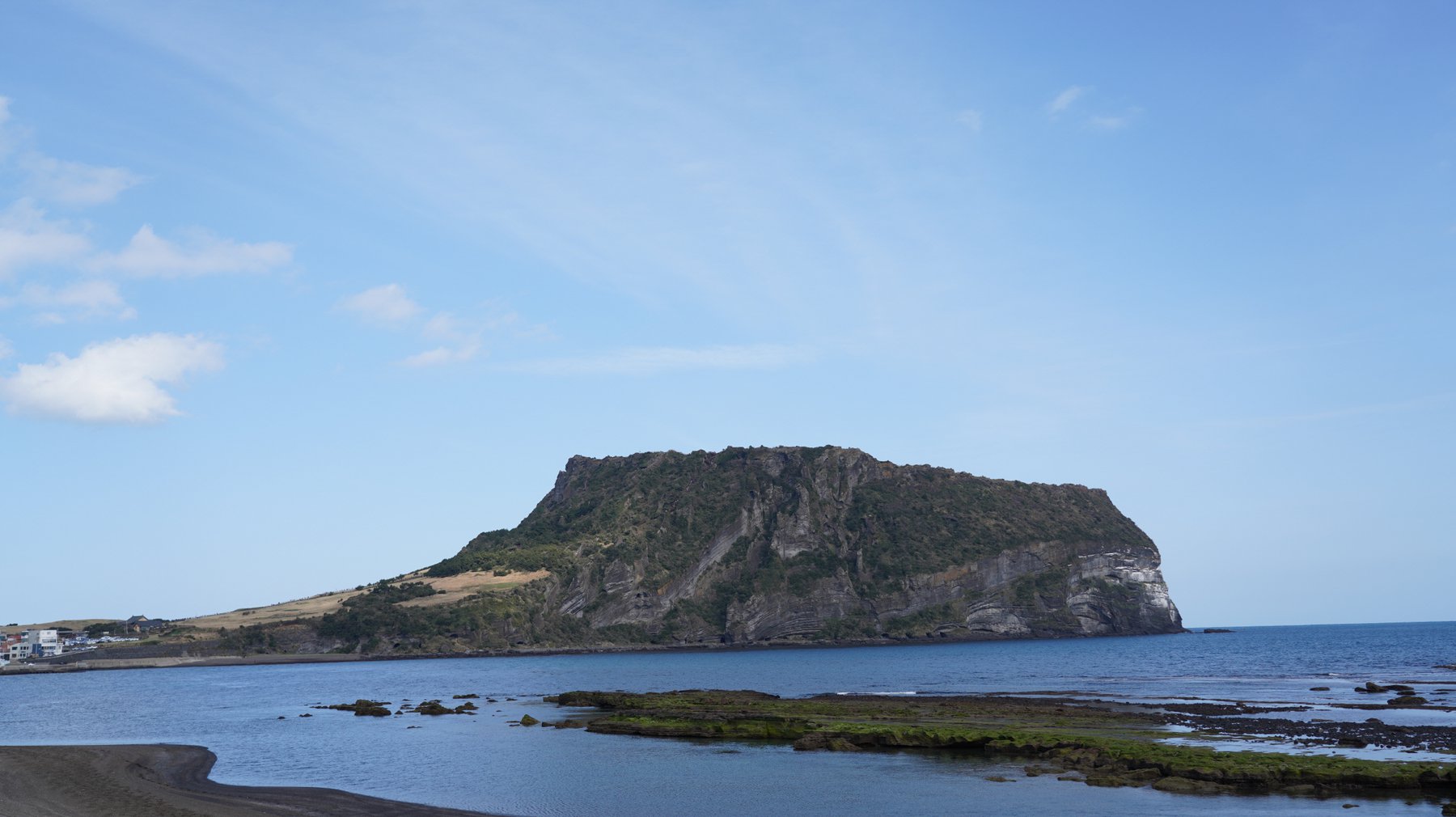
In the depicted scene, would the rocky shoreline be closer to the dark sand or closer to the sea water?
the sea water

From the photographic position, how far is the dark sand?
128ft

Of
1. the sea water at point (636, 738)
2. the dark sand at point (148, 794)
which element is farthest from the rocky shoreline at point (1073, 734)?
the dark sand at point (148, 794)

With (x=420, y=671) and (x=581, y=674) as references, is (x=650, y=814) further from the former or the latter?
(x=420, y=671)

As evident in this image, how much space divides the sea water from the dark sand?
187 cm

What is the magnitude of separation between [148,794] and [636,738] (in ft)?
84.9

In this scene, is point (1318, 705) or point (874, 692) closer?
point (1318, 705)

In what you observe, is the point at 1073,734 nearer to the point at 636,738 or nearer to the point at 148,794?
the point at 636,738

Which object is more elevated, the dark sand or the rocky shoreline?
the rocky shoreline

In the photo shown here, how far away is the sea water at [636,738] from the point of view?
40344 millimetres

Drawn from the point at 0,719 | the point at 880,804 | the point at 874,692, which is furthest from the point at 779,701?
the point at 0,719

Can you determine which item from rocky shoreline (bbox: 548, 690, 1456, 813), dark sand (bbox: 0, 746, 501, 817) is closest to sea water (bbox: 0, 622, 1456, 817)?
dark sand (bbox: 0, 746, 501, 817)

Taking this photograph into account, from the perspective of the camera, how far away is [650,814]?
3834cm

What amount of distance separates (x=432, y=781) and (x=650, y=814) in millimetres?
13057

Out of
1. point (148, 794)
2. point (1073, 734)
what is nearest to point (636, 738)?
point (1073, 734)
